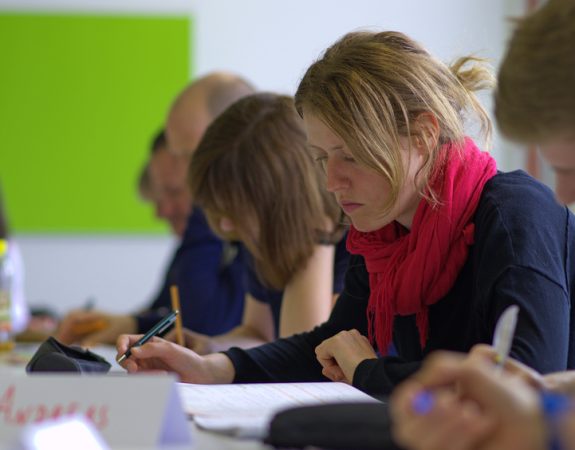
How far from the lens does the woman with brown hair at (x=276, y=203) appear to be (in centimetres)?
207

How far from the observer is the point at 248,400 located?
1311 millimetres

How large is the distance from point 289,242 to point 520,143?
104 cm

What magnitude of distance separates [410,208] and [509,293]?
315 millimetres

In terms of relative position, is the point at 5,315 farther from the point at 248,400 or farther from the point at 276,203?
the point at 248,400

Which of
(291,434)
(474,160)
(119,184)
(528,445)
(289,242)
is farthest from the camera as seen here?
(119,184)

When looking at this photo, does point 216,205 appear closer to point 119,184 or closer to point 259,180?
point 259,180

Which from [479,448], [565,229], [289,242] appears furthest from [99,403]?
[289,242]

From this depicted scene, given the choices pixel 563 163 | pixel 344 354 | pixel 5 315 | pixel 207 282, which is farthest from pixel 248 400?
pixel 5 315

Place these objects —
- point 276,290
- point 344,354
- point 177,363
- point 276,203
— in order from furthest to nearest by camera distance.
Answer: point 276,290 < point 276,203 < point 177,363 < point 344,354

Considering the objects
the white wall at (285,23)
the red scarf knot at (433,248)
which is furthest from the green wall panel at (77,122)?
the red scarf knot at (433,248)

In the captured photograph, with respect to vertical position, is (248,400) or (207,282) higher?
(248,400)

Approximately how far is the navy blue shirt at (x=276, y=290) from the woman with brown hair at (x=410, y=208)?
46 centimetres

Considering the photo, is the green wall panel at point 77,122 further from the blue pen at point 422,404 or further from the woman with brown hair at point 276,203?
the blue pen at point 422,404

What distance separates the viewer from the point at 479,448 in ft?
2.52
